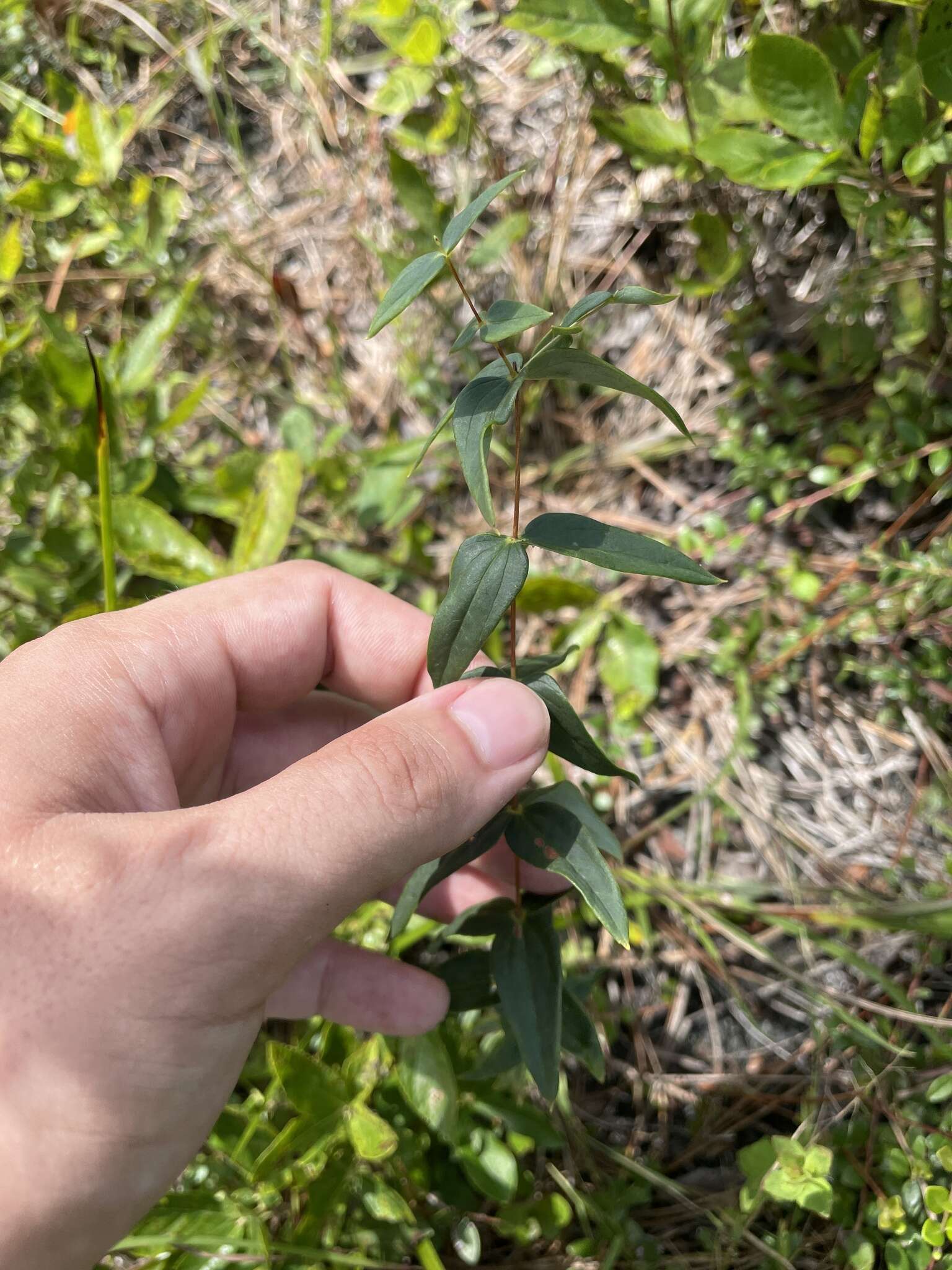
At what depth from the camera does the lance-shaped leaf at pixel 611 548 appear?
3.02 feet

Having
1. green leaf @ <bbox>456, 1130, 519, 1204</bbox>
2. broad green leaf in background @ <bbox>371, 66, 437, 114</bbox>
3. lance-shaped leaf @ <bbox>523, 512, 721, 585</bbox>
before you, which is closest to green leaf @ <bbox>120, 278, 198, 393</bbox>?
broad green leaf in background @ <bbox>371, 66, 437, 114</bbox>

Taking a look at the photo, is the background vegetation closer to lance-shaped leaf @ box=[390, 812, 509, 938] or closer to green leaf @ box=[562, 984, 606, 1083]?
green leaf @ box=[562, 984, 606, 1083]

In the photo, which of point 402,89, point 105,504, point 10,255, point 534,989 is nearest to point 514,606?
point 534,989

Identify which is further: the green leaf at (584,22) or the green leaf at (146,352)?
the green leaf at (146,352)

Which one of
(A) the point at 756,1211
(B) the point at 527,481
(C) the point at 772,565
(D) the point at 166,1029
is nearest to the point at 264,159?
(B) the point at 527,481

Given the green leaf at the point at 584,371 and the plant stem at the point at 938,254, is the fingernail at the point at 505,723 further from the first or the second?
the plant stem at the point at 938,254

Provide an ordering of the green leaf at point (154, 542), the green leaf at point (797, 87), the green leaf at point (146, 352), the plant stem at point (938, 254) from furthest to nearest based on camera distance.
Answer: the green leaf at point (146, 352)
the green leaf at point (154, 542)
the plant stem at point (938, 254)
the green leaf at point (797, 87)

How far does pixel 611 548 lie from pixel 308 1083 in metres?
1.02

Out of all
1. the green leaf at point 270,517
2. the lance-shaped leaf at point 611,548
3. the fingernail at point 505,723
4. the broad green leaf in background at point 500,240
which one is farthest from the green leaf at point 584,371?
the broad green leaf in background at point 500,240

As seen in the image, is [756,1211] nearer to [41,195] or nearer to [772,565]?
[772,565]

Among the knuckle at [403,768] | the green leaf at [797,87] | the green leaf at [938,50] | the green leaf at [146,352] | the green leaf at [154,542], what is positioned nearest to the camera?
the knuckle at [403,768]

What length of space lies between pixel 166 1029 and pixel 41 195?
1.86 metres

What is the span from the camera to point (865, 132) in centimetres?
135

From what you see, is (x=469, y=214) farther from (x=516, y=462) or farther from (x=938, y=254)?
(x=938, y=254)
